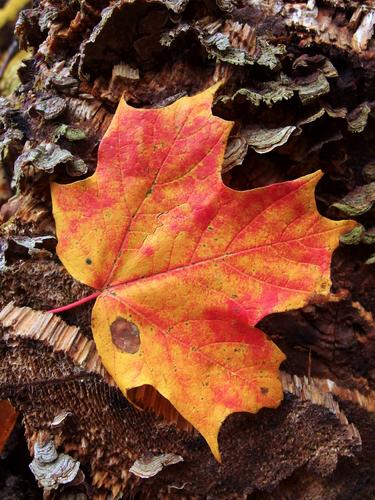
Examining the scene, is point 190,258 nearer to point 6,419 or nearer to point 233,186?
point 233,186

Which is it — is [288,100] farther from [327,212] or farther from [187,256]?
[187,256]

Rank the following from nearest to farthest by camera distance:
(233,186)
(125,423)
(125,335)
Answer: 1. (125,335)
2. (125,423)
3. (233,186)

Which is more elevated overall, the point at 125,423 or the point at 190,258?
the point at 190,258

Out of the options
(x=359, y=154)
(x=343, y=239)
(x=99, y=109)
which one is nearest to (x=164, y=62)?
(x=99, y=109)

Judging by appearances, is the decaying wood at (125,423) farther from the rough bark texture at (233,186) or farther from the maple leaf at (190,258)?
the maple leaf at (190,258)

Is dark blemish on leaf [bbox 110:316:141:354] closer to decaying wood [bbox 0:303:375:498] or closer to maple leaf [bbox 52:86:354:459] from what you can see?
maple leaf [bbox 52:86:354:459]

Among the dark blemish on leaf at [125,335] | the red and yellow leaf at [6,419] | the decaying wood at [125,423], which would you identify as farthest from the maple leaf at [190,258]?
the red and yellow leaf at [6,419]

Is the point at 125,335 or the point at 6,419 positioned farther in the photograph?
the point at 6,419

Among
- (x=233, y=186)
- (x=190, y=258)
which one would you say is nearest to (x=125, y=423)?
(x=190, y=258)
